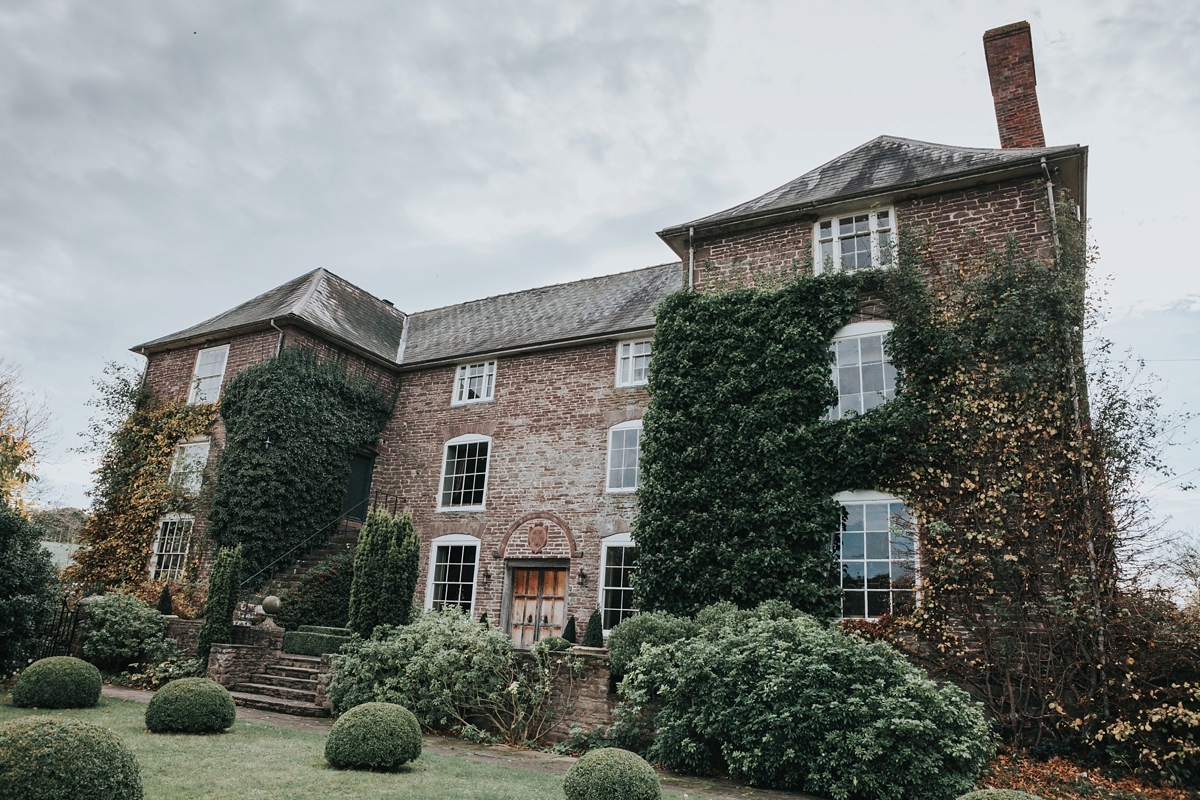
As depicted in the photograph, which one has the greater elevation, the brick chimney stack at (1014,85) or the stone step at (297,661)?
the brick chimney stack at (1014,85)

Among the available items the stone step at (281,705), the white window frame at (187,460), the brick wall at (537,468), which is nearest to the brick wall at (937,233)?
the brick wall at (537,468)

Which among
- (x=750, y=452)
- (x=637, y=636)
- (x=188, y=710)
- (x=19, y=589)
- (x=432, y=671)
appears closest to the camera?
(x=188, y=710)

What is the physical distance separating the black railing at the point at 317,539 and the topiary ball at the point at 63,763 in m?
9.33

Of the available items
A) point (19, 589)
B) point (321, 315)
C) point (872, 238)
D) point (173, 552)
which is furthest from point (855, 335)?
point (173, 552)

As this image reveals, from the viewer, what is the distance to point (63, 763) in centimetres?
450

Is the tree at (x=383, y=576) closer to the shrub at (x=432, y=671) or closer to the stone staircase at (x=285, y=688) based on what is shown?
the shrub at (x=432, y=671)

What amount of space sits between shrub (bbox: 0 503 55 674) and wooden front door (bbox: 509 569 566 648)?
339 inches

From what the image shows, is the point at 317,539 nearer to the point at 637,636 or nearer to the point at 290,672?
the point at 290,672

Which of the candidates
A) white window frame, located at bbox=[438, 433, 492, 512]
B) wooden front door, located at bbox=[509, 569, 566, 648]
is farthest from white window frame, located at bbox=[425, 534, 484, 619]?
wooden front door, located at bbox=[509, 569, 566, 648]

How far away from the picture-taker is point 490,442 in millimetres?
17578

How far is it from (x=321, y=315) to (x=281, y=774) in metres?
13.8

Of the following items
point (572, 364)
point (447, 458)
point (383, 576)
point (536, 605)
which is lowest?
point (536, 605)

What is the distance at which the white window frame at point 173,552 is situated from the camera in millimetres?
17125

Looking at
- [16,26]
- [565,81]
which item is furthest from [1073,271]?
[16,26]
